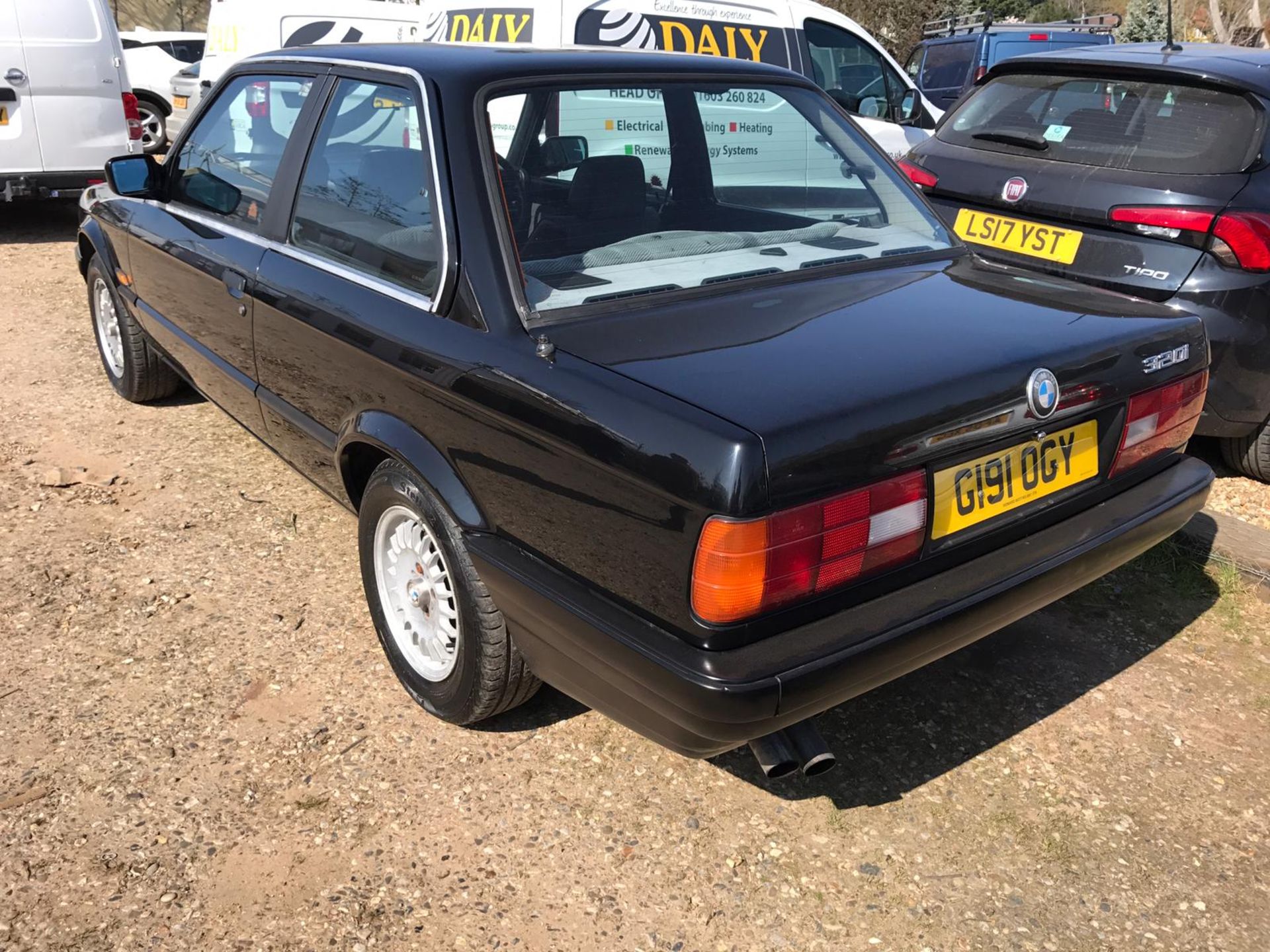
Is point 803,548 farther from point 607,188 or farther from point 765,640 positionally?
point 607,188

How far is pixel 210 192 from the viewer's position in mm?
3781

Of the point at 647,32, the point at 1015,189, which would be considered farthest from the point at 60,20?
the point at 1015,189

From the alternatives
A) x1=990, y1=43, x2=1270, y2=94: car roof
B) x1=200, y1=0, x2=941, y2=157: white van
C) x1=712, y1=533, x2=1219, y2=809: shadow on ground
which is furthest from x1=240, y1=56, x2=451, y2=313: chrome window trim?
x1=200, y1=0, x2=941, y2=157: white van

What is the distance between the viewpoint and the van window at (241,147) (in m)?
3.35

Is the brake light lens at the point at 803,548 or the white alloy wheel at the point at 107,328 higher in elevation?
the brake light lens at the point at 803,548

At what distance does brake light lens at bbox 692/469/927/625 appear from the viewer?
193 centimetres

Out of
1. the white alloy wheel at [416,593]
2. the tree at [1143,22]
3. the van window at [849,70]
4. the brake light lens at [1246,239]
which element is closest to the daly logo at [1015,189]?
the brake light lens at [1246,239]

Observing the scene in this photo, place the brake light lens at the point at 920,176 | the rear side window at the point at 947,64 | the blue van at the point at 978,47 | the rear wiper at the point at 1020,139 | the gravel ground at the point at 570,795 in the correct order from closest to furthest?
the gravel ground at the point at 570,795
the rear wiper at the point at 1020,139
the brake light lens at the point at 920,176
the blue van at the point at 978,47
the rear side window at the point at 947,64

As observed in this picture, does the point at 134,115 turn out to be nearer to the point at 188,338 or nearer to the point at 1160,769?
the point at 188,338

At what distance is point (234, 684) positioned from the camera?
10.0 ft

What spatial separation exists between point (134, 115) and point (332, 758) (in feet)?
25.1

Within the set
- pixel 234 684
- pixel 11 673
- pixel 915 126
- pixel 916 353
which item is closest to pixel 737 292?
pixel 916 353

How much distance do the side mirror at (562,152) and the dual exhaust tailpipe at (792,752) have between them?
149 centimetres

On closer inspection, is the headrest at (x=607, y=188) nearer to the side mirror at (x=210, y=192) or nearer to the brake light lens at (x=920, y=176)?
the side mirror at (x=210, y=192)
